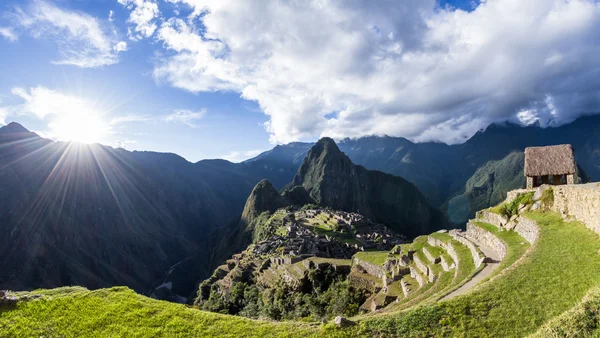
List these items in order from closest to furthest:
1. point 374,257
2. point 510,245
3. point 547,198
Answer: point 510,245 < point 547,198 < point 374,257

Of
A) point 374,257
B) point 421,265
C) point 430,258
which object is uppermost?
point 430,258

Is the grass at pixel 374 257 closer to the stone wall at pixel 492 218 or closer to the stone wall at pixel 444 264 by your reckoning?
the stone wall at pixel 444 264

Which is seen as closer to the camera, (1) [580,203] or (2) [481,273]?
(2) [481,273]

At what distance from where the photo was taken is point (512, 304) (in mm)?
10391

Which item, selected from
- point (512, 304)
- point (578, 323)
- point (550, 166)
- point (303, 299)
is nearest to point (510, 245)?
point (512, 304)

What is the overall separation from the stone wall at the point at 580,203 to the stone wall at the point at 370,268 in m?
15.3

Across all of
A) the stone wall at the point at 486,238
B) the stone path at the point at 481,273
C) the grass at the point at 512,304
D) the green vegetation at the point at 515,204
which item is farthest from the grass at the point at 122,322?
the green vegetation at the point at 515,204

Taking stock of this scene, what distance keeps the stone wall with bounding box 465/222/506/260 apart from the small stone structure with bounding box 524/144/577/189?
22.6ft

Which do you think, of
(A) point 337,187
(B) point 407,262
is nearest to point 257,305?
(B) point 407,262

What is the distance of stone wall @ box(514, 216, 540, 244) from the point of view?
17.6 m

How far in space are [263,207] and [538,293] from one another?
137760 mm

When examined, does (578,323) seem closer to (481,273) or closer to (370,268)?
(481,273)

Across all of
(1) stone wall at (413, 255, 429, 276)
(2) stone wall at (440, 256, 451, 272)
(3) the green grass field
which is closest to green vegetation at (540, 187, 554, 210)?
(3) the green grass field

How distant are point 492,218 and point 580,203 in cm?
1027
